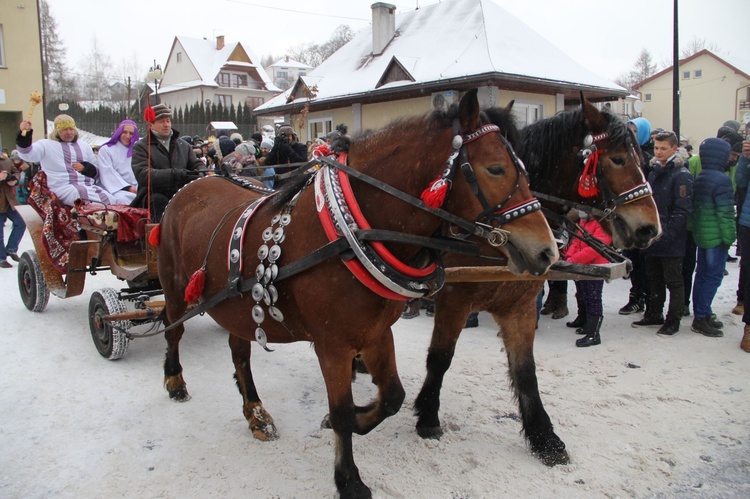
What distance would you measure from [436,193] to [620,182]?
166 centimetres

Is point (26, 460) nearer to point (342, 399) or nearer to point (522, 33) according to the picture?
point (342, 399)

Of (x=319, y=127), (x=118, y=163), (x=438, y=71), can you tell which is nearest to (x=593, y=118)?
(x=118, y=163)

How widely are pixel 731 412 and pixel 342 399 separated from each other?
294 centimetres

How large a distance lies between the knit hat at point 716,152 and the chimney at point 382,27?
15805mm

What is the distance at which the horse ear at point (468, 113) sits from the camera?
2.33 m

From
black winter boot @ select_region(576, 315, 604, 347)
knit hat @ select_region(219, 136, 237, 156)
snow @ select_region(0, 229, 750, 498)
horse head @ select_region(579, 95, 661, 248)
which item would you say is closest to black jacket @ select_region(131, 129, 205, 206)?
snow @ select_region(0, 229, 750, 498)

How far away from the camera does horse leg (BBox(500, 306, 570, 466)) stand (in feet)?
10.8

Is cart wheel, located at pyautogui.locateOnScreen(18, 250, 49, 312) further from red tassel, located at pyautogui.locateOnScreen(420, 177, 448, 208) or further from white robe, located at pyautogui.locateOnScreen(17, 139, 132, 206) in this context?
red tassel, located at pyautogui.locateOnScreen(420, 177, 448, 208)

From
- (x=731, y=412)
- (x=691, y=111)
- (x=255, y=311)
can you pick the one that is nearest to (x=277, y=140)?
(x=255, y=311)

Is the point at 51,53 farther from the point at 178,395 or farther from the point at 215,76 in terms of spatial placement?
the point at 178,395

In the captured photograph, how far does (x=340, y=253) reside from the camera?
8.17 ft

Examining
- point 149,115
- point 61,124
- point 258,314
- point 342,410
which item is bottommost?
point 342,410

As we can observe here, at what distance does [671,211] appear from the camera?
5.60m

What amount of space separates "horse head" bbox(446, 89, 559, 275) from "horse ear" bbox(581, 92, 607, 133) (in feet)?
4.45
